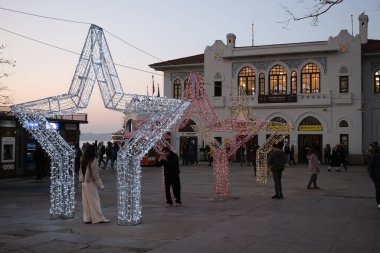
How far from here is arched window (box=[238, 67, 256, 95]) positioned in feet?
134

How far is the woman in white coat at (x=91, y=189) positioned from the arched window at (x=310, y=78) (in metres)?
30.4

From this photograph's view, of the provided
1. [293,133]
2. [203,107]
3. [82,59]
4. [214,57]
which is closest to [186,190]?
[203,107]

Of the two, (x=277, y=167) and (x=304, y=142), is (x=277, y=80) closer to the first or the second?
(x=304, y=142)

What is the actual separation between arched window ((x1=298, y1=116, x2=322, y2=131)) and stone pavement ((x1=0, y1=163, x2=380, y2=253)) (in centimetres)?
2204

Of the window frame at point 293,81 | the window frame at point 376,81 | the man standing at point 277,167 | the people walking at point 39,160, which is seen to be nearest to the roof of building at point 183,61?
the window frame at point 293,81

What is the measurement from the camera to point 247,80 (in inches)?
1619

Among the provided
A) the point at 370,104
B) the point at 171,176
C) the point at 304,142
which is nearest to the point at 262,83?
the point at 304,142

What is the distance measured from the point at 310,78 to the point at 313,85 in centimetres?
61

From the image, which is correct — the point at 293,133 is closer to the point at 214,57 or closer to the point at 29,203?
the point at 214,57

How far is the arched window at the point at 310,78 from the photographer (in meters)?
38.9

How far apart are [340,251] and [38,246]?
5.15 metres

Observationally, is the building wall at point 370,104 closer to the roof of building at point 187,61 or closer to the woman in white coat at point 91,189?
the roof of building at point 187,61

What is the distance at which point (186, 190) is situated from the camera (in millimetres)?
18438

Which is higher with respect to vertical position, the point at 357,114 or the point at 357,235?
the point at 357,114
